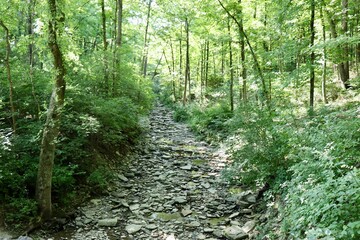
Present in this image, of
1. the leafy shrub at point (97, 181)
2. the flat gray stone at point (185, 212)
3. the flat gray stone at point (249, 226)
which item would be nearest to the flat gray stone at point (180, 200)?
the flat gray stone at point (185, 212)

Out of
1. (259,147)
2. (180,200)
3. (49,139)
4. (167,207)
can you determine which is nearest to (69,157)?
(49,139)

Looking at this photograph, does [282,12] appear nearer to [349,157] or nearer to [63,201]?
[349,157]

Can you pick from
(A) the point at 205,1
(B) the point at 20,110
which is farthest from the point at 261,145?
(A) the point at 205,1

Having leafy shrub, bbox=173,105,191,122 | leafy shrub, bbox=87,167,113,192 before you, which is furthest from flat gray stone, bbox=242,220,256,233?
leafy shrub, bbox=173,105,191,122

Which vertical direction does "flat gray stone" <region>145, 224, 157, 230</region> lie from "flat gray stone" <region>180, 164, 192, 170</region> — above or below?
below

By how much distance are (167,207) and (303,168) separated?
352cm

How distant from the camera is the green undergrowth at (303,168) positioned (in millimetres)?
2828

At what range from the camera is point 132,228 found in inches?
222

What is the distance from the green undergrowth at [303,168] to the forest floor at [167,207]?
65 centimetres

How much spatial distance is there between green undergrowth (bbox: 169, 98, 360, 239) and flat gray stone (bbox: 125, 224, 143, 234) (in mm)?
2477

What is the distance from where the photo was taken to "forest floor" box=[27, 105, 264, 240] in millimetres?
5418

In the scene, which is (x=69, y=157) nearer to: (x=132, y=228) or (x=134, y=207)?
(x=134, y=207)

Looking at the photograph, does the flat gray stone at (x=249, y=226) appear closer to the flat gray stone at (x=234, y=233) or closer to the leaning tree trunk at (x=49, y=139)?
the flat gray stone at (x=234, y=233)

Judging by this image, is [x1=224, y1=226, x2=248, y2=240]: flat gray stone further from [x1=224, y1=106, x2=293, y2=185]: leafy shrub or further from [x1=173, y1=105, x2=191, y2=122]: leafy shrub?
[x1=173, y1=105, x2=191, y2=122]: leafy shrub
